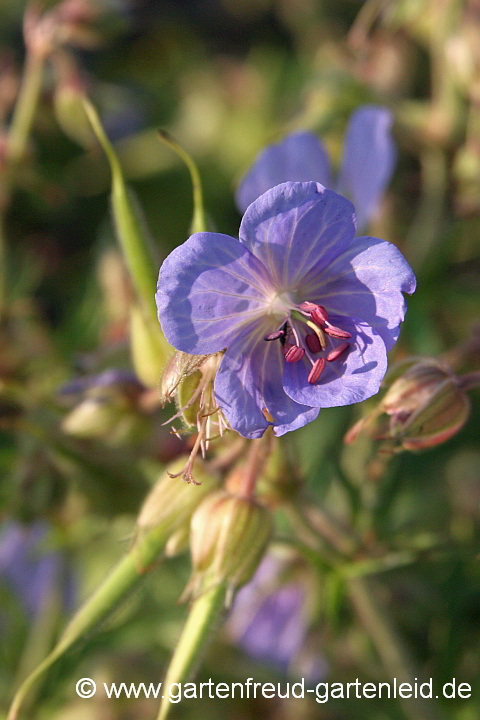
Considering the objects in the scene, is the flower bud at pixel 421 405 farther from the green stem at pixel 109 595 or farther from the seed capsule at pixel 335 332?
the green stem at pixel 109 595

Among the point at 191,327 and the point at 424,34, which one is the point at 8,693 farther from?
the point at 424,34

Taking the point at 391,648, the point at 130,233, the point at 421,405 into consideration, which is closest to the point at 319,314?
the point at 421,405

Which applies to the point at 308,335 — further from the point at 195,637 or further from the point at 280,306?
the point at 195,637

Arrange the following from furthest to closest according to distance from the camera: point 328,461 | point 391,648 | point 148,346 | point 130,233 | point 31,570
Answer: point 31,570, point 328,461, point 391,648, point 148,346, point 130,233

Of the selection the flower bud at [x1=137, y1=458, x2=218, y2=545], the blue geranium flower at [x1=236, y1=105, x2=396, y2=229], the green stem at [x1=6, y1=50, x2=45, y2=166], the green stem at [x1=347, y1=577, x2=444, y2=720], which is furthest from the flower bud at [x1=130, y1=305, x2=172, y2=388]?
the green stem at [x1=6, y1=50, x2=45, y2=166]

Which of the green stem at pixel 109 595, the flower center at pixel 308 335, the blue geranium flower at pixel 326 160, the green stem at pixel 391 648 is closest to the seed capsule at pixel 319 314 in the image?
the flower center at pixel 308 335

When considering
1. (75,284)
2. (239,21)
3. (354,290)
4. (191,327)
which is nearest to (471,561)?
(354,290)
